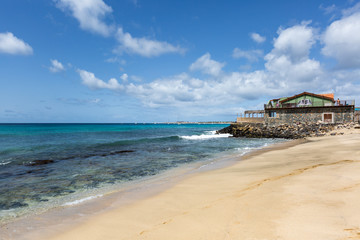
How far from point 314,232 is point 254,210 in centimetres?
133

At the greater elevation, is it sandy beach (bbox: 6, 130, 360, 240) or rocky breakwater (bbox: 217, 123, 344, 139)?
rocky breakwater (bbox: 217, 123, 344, 139)

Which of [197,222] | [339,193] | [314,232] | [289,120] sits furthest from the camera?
[289,120]

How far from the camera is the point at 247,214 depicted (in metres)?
4.34

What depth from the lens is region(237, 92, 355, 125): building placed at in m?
36.1

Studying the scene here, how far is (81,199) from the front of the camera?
6.95 meters

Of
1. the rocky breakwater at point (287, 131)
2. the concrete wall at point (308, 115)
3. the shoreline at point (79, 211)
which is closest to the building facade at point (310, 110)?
the concrete wall at point (308, 115)

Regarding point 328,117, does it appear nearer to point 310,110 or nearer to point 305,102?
point 310,110

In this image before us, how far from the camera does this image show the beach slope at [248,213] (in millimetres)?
3537

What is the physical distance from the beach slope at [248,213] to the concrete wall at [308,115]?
123ft

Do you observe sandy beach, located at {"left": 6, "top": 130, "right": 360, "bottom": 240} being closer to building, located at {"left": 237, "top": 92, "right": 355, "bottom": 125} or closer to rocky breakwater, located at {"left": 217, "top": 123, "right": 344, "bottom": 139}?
rocky breakwater, located at {"left": 217, "top": 123, "right": 344, "bottom": 139}

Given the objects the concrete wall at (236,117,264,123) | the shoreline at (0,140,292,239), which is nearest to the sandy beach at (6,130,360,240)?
the shoreline at (0,140,292,239)

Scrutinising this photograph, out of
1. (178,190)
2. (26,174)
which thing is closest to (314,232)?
(178,190)

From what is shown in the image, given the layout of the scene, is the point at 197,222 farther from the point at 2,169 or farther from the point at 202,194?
the point at 2,169

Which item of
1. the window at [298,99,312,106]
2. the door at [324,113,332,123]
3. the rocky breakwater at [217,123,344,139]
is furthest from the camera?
the window at [298,99,312,106]
